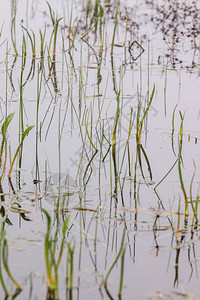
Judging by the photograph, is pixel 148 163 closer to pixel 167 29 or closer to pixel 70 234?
pixel 70 234

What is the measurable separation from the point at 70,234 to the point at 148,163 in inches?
29.2

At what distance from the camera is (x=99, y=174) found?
2271mm

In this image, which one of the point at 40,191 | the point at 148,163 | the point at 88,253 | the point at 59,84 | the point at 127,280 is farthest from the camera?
the point at 59,84

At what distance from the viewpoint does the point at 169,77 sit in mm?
3521

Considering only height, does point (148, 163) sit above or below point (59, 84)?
below

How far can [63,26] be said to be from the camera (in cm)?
454

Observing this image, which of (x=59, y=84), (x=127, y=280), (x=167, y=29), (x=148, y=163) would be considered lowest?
(x=127, y=280)

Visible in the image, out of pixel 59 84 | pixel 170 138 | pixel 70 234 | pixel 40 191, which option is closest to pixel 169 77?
pixel 59 84

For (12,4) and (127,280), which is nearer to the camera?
(127,280)

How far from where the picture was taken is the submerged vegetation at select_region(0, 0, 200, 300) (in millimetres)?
1537

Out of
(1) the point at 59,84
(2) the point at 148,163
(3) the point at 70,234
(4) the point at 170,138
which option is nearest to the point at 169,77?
(1) the point at 59,84

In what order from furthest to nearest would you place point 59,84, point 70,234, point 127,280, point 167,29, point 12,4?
point 12,4, point 167,29, point 59,84, point 70,234, point 127,280

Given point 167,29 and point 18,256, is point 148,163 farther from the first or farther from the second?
point 167,29

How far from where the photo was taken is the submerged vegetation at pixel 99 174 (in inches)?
60.5
